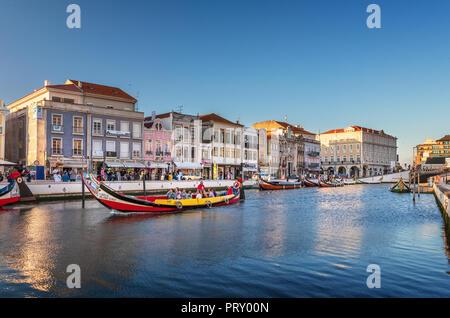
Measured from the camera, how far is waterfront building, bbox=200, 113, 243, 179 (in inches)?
2384

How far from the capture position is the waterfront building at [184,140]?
179 feet

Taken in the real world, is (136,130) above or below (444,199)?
above

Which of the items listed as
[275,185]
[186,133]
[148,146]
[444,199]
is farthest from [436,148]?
[444,199]

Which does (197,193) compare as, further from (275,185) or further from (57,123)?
(275,185)

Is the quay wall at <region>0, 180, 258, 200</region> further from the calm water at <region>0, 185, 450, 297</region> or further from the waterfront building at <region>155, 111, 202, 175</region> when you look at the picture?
the calm water at <region>0, 185, 450, 297</region>

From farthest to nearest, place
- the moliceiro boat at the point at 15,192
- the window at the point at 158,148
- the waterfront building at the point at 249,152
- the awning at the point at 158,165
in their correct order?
1. the waterfront building at the point at 249,152
2. the window at the point at 158,148
3. the awning at the point at 158,165
4. the moliceiro boat at the point at 15,192

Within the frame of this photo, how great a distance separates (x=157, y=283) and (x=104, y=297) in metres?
1.49

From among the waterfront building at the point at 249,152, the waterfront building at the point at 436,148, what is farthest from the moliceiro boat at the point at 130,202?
the waterfront building at the point at 436,148

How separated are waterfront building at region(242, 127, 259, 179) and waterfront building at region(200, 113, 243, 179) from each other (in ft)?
3.60

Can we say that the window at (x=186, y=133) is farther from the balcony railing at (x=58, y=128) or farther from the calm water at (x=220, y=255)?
the calm water at (x=220, y=255)

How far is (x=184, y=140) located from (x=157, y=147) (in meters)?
5.48

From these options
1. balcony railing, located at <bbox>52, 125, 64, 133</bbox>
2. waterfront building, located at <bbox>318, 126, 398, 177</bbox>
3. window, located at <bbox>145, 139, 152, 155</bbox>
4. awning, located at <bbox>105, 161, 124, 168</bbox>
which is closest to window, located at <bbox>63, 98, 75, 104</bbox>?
balcony railing, located at <bbox>52, 125, 64, 133</bbox>

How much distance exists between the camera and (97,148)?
44.6 meters
